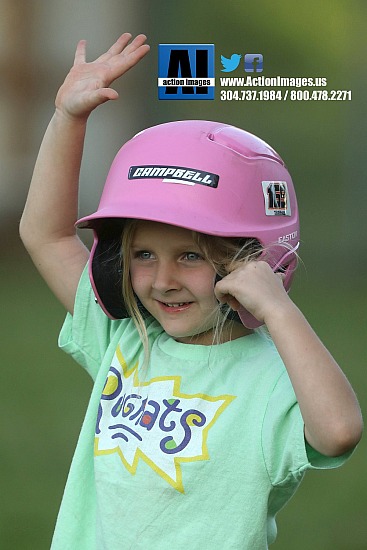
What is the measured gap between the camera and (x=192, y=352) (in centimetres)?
215

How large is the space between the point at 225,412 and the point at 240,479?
0.13 meters

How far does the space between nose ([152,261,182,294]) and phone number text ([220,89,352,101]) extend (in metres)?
4.99

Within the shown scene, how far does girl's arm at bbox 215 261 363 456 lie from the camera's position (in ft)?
5.96

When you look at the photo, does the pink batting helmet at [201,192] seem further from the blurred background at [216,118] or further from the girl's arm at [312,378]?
the blurred background at [216,118]

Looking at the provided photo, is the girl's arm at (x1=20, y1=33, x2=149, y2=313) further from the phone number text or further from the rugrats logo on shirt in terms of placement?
the phone number text

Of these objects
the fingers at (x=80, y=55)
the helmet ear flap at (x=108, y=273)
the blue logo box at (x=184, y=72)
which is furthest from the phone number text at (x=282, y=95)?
the helmet ear flap at (x=108, y=273)

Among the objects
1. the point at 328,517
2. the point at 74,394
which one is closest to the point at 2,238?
the point at 74,394

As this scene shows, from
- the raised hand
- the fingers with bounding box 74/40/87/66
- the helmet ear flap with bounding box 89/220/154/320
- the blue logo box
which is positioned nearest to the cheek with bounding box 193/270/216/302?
the helmet ear flap with bounding box 89/220/154/320

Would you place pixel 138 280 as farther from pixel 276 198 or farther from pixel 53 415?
pixel 53 415

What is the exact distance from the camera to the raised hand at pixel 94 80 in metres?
2.27

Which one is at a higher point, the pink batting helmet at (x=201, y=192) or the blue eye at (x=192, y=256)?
the pink batting helmet at (x=201, y=192)

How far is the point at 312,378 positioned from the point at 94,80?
2.81 feet

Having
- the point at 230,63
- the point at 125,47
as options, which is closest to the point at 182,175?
the point at 125,47

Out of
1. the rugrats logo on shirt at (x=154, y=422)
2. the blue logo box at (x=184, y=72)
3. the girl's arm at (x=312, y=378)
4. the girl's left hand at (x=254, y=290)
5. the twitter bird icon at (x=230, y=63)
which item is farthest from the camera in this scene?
the twitter bird icon at (x=230, y=63)
